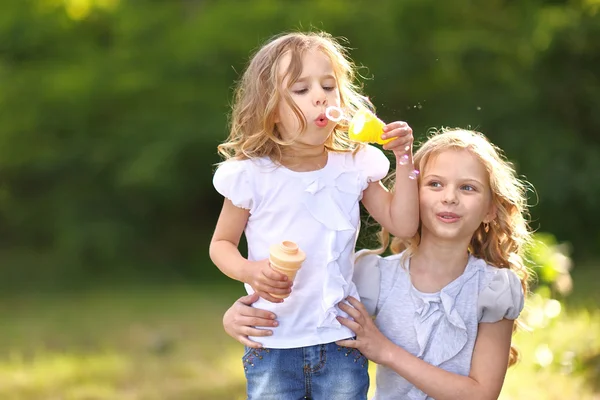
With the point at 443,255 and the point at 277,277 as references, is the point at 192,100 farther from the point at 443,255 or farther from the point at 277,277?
the point at 277,277

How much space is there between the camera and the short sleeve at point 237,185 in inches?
95.5

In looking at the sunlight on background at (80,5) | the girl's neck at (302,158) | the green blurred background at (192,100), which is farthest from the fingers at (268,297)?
the sunlight on background at (80,5)

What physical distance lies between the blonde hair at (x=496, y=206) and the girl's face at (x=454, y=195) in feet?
0.09

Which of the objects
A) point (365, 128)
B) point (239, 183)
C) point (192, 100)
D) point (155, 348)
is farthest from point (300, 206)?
point (192, 100)

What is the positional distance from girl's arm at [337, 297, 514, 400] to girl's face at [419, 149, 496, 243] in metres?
0.32

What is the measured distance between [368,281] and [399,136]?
53cm

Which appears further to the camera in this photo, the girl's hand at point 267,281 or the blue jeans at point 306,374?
the blue jeans at point 306,374

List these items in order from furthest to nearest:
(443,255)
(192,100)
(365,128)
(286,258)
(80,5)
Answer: (192,100) → (80,5) → (443,255) → (365,128) → (286,258)

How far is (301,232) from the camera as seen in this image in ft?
7.95

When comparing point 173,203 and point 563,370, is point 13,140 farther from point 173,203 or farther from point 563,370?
point 563,370

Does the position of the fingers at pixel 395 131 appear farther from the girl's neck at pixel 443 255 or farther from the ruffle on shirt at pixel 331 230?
the girl's neck at pixel 443 255

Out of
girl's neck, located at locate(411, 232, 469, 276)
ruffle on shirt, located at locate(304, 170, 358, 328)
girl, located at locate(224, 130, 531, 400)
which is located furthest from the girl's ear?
ruffle on shirt, located at locate(304, 170, 358, 328)

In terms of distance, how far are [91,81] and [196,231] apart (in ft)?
7.83

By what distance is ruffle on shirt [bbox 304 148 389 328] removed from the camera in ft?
7.95
